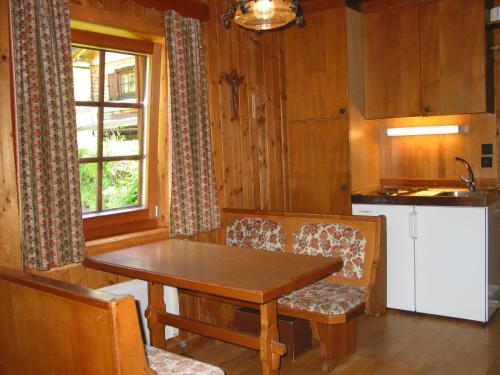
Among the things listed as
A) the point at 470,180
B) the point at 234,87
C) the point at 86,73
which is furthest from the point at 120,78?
the point at 470,180

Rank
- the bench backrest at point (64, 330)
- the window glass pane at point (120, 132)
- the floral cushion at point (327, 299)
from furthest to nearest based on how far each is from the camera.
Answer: the window glass pane at point (120, 132)
the floral cushion at point (327, 299)
the bench backrest at point (64, 330)

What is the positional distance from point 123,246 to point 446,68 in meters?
2.66

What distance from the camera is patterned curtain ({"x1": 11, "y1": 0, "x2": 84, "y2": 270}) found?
2.64 m

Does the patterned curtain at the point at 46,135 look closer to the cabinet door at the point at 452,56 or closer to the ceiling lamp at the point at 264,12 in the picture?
the ceiling lamp at the point at 264,12

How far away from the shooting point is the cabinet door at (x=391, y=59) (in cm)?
405

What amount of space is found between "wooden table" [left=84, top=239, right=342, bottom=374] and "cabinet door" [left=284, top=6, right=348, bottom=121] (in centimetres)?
175

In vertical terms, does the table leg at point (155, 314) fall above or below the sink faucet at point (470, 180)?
below

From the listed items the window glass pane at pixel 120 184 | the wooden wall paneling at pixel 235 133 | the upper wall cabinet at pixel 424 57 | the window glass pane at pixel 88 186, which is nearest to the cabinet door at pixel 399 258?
the upper wall cabinet at pixel 424 57

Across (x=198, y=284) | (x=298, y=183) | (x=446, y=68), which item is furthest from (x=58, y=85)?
(x=446, y=68)

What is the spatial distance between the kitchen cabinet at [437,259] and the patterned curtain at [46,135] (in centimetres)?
227

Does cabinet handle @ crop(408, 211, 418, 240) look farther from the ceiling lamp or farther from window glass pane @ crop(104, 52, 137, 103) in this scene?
window glass pane @ crop(104, 52, 137, 103)

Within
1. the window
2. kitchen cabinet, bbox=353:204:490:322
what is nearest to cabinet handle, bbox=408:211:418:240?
kitchen cabinet, bbox=353:204:490:322

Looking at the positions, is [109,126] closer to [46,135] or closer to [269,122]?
[46,135]

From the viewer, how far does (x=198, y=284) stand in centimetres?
235
